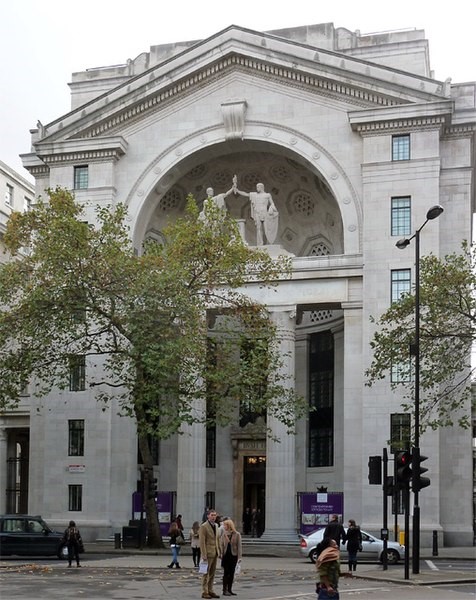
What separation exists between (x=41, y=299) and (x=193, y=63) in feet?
50.8

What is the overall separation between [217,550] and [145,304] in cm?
1609

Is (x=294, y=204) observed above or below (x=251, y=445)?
above

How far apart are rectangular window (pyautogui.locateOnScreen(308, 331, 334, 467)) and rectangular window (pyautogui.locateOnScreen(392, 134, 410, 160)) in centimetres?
974

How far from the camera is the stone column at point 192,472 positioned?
45.0 metres

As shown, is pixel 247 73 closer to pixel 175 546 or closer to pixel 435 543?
pixel 435 543

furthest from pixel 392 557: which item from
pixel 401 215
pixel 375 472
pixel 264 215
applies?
pixel 264 215

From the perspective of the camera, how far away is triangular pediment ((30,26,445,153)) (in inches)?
1779

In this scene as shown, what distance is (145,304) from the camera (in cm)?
3753

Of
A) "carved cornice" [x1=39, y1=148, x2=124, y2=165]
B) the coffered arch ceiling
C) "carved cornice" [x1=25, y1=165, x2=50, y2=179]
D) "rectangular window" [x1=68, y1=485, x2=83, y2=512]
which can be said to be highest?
"carved cornice" [x1=39, y1=148, x2=124, y2=165]

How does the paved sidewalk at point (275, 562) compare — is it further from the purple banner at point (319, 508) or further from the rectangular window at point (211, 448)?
the rectangular window at point (211, 448)

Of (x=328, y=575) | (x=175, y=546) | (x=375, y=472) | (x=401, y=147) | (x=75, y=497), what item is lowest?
(x=75, y=497)

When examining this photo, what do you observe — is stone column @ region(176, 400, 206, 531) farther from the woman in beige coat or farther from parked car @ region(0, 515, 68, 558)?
the woman in beige coat

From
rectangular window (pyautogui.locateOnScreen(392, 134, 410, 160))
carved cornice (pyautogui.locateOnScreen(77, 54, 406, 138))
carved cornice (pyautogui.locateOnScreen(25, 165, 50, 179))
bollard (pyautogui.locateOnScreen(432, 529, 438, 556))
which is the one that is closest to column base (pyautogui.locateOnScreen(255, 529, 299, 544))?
bollard (pyautogui.locateOnScreen(432, 529, 438, 556))

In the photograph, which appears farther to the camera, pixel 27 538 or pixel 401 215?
pixel 401 215
